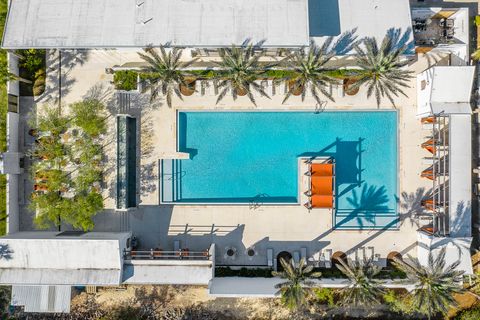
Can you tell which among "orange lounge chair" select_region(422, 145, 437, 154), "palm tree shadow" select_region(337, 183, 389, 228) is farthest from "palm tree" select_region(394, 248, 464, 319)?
"orange lounge chair" select_region(422, 145, 437, 154)

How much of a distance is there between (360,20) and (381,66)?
3.31m

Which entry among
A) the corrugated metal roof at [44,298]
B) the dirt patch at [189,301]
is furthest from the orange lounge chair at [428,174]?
the corrugated metal roof at [44,298]

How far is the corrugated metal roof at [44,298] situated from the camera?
20984mm

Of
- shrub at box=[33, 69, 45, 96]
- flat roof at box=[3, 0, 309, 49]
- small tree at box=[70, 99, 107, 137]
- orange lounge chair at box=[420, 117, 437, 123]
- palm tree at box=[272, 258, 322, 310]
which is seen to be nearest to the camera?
palm tree at box=[272, 258, 322, 310]

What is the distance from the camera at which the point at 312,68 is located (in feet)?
65.9

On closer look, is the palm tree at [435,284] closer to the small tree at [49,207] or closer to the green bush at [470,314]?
the green bush at [470,314]

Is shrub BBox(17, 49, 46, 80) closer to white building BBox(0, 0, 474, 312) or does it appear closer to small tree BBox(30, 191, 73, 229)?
white building BBox(0, 0, 474, 312)

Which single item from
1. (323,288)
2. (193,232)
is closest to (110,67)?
Answer: (193,232)

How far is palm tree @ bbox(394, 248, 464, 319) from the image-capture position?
1908 cm

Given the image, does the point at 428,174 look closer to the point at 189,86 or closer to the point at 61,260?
the point at 189,86

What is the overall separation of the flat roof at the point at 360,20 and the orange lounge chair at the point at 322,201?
29.2 feet

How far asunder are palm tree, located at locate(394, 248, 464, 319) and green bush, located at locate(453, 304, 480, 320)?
3.64 m

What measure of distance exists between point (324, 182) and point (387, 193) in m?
4.48

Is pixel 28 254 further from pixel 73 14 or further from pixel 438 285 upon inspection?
pixel 438 285
